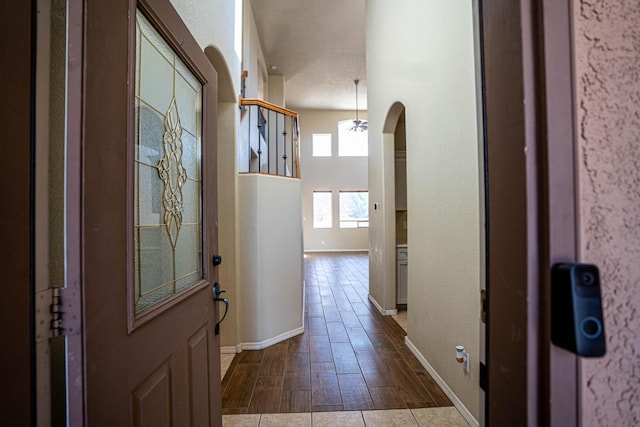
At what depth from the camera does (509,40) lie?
523 mm

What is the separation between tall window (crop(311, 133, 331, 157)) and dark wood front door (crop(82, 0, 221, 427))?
9.47 metres

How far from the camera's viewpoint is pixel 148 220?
1.08m

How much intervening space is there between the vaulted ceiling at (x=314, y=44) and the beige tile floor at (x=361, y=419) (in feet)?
19.2

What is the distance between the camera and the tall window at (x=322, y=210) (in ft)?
35.9

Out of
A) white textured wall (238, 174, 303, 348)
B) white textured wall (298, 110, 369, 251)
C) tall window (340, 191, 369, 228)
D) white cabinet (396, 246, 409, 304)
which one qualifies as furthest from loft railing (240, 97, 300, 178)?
tall window (340, 191, 369, 228)

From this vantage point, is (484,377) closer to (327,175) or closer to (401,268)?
(401,268)

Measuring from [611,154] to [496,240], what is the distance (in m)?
0.21

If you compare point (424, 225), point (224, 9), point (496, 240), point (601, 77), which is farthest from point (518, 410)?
point (224, 9)

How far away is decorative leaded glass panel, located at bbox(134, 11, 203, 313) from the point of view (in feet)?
3.37

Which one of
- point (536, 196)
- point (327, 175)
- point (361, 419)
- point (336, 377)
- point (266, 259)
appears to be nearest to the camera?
point (536, 196)

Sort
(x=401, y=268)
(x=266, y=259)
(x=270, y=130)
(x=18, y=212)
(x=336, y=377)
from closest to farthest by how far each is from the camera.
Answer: (x=18, y=212) → (x=336, y=377) → (x=266, y=259) → (x=270, y=130) → (x=401, y=268)

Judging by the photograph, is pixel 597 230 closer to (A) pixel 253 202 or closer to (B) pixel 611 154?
(B) pixel 611 154

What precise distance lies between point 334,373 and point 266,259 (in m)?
1.20

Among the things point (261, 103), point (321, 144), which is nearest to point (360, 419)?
point (261, 103)
